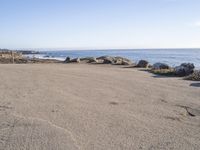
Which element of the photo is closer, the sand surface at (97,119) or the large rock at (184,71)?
the sand surface at (97,119)

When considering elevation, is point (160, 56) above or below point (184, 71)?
below

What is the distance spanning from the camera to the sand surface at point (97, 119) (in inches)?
205

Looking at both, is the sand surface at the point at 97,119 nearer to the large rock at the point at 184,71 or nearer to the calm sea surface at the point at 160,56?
the large rock at the point at 184,71

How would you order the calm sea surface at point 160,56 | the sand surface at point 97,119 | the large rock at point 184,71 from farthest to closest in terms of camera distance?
the calm sea surface at point 160,56 → the large rock at point 184,71 → the sand surface at point 97,119

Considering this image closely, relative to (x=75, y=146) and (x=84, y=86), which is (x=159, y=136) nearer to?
(x=75, y=146)

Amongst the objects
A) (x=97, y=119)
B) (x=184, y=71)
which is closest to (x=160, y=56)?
(x=184, y=71)

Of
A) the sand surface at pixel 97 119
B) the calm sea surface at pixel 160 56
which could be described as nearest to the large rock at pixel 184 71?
the sand surface at pixel 97 119

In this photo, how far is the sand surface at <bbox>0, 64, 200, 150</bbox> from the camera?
205 inches

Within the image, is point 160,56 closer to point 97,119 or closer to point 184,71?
point 184,71

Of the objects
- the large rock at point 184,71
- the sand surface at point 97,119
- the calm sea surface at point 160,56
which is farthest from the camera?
the calm sea surface at point 160,56

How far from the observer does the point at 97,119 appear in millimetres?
6672

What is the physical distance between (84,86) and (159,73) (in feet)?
24.6

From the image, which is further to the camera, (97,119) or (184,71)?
(184,71)

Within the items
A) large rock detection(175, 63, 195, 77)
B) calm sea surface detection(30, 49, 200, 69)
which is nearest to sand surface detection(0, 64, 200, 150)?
large rock detection(175, 63, 195, 77)
